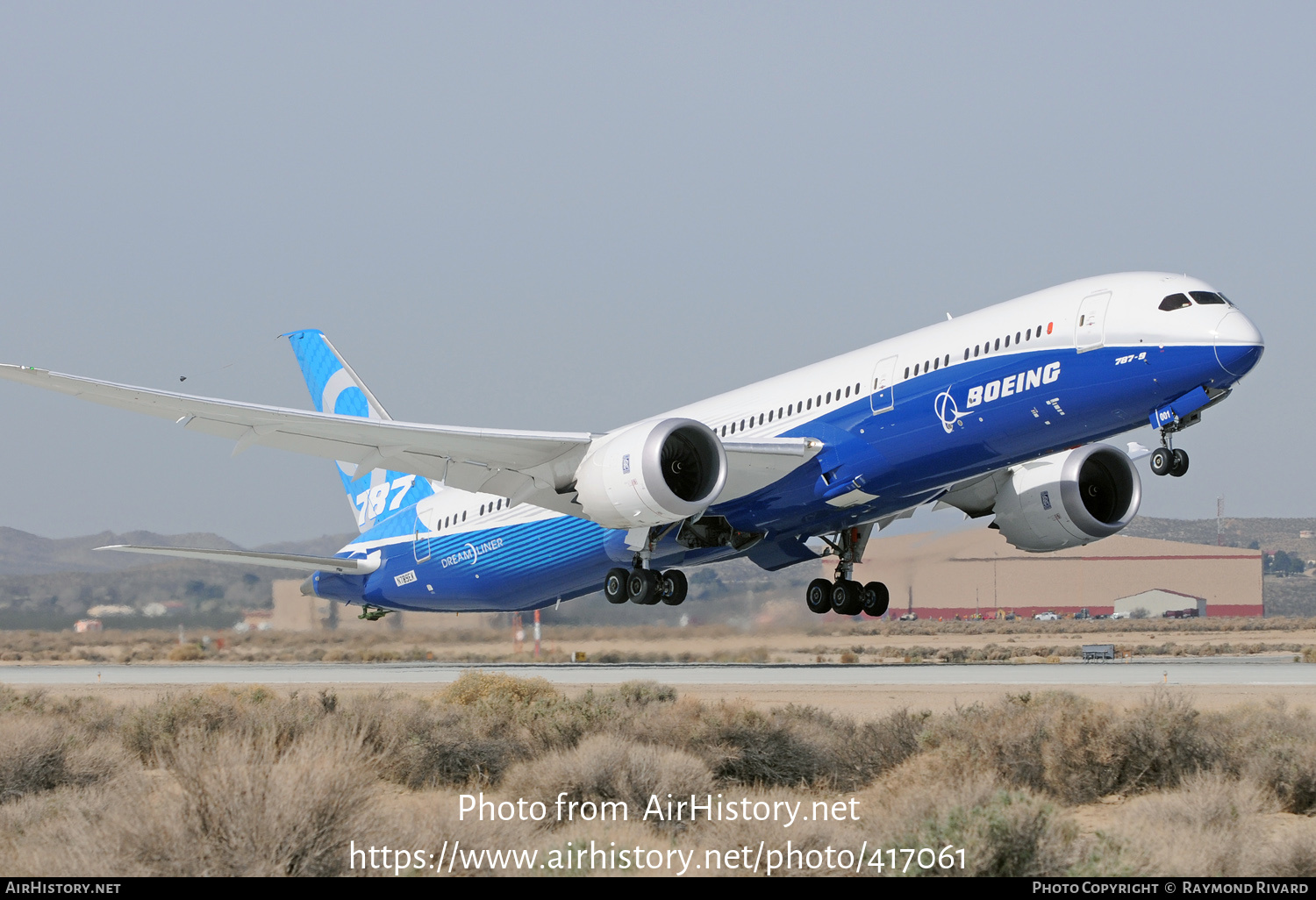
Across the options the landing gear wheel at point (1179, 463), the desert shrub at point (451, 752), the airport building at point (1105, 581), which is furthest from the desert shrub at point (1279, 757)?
the airport building at point (1105, 581)

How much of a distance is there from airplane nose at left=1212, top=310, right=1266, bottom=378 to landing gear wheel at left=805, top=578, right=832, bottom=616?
12.1 m

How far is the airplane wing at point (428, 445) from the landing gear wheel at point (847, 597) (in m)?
5.45

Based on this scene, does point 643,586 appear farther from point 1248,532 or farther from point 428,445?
point 1248,532

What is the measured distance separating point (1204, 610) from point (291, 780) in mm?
95325

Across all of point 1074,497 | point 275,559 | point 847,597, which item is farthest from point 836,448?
point 275,559

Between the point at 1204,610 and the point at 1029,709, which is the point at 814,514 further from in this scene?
the point at 1204,610

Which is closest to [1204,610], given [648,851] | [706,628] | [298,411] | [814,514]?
[706,628]

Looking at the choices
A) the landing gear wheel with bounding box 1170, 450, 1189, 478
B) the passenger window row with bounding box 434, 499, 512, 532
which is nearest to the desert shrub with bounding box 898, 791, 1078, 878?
the landing gear wheel with bounding box 1170, 450, 1189, 478

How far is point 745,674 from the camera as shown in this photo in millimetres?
40438

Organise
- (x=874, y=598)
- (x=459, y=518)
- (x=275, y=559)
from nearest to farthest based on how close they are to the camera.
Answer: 1. (x=874, y=598)
2. (x=459, y=518)
3. (x=275, y=559)

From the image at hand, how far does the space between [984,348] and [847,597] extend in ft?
30.3

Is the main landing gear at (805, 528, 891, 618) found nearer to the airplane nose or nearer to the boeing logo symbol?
the boeing logo symbol

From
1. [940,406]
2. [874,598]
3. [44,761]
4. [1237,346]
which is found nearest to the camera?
[44,761]

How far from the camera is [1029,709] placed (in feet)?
61.5
